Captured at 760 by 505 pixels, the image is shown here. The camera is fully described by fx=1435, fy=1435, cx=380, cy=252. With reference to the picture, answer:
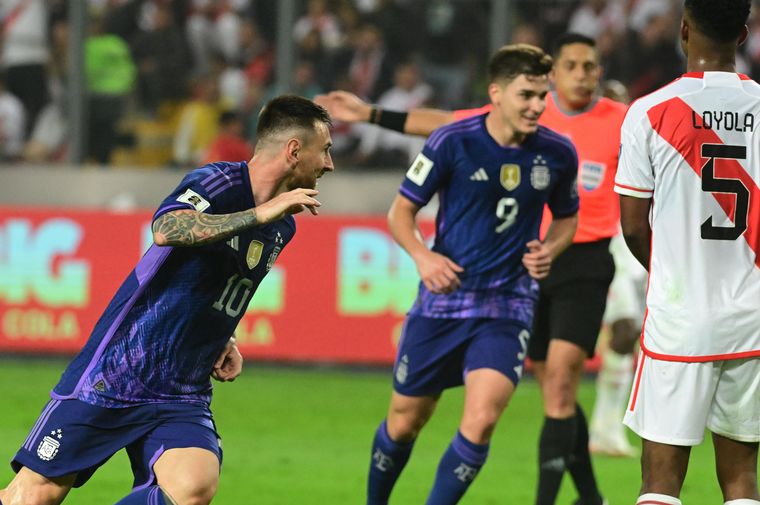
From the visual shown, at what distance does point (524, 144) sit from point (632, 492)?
2423mm

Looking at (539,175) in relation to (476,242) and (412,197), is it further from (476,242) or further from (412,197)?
(412,197)

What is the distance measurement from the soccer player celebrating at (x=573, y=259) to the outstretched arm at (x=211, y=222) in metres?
2.62

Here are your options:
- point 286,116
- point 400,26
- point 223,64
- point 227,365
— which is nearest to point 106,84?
point 223,64

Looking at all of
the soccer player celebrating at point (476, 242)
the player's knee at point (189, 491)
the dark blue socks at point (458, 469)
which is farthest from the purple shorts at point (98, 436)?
the soccer player celebrating at point (476, 242)

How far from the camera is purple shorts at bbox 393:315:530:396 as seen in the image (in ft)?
22.0

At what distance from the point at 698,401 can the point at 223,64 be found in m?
11.7

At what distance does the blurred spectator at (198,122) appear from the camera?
15.6 m

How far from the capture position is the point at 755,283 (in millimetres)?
4840

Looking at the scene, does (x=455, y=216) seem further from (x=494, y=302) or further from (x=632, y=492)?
(x=632, y=492)

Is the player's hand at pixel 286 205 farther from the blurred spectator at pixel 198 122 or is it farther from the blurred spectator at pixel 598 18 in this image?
the blurred spectator at pixel 198 122

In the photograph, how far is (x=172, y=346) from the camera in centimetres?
509

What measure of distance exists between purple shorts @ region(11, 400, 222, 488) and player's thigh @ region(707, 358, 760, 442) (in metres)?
1.76

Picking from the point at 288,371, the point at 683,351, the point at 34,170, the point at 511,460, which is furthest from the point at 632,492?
the point at 34,170

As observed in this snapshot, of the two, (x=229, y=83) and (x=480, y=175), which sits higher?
(x=229, y=83)
